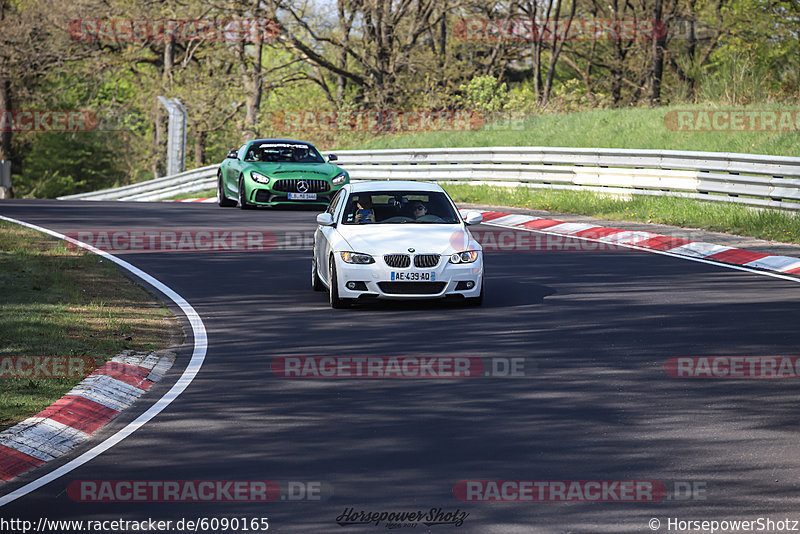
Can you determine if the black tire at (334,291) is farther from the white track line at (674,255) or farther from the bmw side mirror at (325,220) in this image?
the white track line at (674,255)

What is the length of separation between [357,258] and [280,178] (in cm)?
1237

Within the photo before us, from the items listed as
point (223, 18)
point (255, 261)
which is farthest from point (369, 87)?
point (255, 261)

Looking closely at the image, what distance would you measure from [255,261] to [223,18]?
3184 centimetres

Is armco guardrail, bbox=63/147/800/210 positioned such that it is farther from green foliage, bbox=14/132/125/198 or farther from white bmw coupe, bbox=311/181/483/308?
green foliage, bbox=14/132/125/198

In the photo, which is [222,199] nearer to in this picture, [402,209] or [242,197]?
[242,197]

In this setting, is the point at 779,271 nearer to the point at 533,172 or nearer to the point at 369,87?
the point at 533,172

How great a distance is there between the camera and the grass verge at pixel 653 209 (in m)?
20.0

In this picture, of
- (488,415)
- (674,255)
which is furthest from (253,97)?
(488,415)

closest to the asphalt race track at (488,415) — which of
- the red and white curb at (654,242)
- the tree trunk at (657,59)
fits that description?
the red and white curb at (654,242)

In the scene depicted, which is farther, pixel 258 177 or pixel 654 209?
pixel 258 177

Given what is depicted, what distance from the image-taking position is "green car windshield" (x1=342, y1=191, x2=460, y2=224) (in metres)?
14.4

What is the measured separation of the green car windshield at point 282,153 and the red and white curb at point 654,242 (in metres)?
4.44

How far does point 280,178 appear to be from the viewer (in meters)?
25.4

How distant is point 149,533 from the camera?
597 cm
